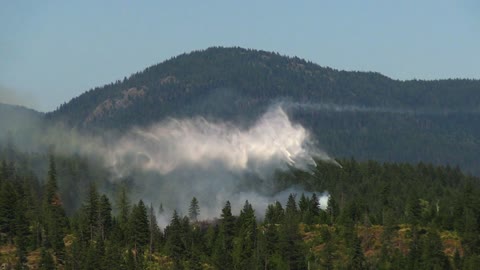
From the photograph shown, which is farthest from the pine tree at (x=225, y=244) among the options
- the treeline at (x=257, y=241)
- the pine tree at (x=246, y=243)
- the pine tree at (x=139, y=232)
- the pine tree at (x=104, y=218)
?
the pine tree at (x=104, y=218)

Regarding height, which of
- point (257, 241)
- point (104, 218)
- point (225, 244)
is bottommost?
point (225, 244)

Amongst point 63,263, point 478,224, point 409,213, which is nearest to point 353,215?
point 409,213

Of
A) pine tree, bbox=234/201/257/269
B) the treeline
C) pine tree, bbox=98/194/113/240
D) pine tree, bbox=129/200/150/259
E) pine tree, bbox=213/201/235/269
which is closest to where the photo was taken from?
the treeline

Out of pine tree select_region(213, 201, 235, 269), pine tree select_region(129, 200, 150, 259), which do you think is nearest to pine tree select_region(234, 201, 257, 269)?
pine tree select_region(213, 201, 235, 269)

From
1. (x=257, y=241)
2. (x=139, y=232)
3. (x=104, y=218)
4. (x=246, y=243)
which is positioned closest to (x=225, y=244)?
(x=246, y=243)

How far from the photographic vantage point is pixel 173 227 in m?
186

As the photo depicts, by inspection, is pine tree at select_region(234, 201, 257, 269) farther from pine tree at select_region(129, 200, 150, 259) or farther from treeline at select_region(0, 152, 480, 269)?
pine tree at select_region(129, 200, 150, 259)

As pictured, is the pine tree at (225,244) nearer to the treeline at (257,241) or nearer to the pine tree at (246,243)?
the treeline at (257,241)

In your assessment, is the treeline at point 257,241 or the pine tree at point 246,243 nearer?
the treeline at point 257,241

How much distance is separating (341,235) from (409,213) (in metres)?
18.6

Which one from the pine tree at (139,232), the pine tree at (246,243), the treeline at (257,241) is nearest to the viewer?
the treeline at (257,241)

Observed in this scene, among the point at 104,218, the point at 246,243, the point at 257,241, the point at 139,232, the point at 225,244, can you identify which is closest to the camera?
the point at 257,241

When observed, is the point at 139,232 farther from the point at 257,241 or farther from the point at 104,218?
the point at 257,241

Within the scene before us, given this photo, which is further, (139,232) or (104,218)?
(104,218)
